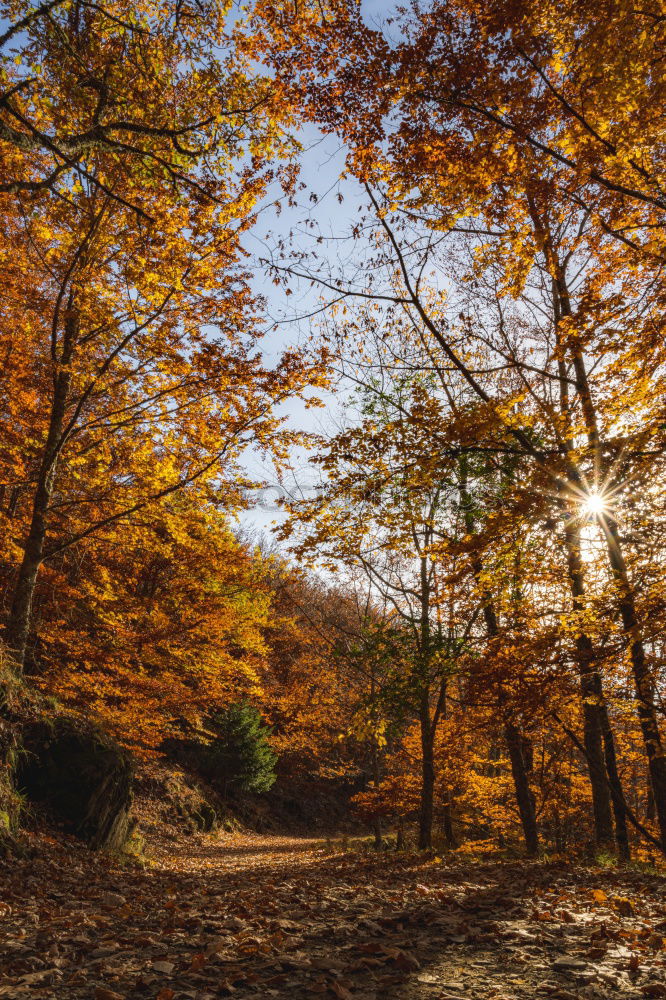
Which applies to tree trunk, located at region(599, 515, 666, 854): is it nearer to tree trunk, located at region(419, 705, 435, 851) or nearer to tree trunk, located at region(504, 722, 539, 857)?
tree trunk, located at region(504, 722, 539, 857)

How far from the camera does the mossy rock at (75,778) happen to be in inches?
334

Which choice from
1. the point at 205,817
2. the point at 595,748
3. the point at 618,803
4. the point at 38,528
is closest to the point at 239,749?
the point at 205,817

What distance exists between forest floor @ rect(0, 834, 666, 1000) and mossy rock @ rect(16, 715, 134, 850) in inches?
97.7

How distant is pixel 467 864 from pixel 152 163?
1079 cm

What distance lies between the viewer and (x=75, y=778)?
8.88 m

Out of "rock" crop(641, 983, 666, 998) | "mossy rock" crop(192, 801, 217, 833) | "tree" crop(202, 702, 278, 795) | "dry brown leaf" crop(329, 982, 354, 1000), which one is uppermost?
"rock" crop(641, 983, 666, 998)

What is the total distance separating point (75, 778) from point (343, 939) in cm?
716

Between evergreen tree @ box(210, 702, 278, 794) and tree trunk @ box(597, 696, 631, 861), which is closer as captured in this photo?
tree trunk @ box(597, 696, 631, 861)

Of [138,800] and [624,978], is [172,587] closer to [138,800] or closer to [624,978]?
[138,800]

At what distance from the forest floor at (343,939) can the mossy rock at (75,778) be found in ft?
8.14

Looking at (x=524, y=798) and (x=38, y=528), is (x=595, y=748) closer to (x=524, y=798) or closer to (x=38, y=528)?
(x=524, y=798)

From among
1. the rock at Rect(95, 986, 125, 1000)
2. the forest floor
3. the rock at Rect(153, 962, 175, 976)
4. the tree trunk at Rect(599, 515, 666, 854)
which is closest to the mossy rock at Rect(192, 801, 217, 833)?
the forest floor

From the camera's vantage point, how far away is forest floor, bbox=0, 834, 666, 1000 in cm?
275

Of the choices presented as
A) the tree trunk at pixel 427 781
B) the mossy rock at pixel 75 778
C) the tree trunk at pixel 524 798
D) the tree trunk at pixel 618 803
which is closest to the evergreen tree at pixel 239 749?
the tree trunk at pixel 427 781
